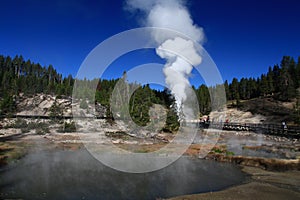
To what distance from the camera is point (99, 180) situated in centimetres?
1670

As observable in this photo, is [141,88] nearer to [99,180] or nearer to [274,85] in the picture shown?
[99,180]

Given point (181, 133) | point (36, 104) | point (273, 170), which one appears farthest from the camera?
point (36, 104)

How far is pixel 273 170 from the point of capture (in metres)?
20.1

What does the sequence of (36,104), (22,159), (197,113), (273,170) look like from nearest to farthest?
1. (273,170)
2. (22,159)
3. (36,104)
4. (197,113)

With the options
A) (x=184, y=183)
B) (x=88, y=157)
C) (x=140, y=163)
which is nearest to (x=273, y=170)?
(x=184, y=183)

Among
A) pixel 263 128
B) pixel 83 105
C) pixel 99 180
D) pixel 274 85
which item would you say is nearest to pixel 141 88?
pixel 83 105

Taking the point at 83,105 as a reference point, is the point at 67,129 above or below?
below

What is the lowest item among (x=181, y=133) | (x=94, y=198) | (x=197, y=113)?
(x=94, y=198)

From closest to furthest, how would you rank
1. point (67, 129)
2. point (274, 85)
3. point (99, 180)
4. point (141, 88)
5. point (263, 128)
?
point (99, 180) < point (67, 129) < point (263, 128) < point (141, 88) < point (274, 85)

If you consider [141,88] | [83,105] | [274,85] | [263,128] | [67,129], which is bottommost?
[67,129]

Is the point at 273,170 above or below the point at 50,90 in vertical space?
below

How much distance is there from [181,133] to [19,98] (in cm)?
5997

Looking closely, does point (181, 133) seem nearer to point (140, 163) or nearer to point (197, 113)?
point (140, 163)

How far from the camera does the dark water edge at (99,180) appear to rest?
45.7ft
